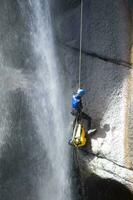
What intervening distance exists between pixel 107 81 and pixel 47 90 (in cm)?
166

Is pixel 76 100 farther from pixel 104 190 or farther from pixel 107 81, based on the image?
pixel 104 190

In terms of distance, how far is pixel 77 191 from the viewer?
830cm

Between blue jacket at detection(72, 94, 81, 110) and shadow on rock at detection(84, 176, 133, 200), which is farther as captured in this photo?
shadow on rock at detection(84, 176, 133, 200)

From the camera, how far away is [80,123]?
7152 millimetres

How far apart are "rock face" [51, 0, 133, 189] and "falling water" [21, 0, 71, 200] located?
0.58 meters

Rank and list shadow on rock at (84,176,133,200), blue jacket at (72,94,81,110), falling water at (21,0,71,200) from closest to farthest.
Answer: blue jacket at (72,94,81,110)
shadow on rock at (84,176,133,200)
falling water at (21,0,71,200)

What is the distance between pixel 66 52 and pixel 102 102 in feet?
4.96

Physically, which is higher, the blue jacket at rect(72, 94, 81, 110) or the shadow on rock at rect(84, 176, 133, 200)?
the blue jacket at rect(72, 94, 81, 110)

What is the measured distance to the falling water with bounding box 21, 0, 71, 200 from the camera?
316 inches

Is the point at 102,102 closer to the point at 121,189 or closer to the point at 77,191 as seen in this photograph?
the point at 121,189

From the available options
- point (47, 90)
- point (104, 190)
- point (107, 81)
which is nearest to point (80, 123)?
point (107, 81)

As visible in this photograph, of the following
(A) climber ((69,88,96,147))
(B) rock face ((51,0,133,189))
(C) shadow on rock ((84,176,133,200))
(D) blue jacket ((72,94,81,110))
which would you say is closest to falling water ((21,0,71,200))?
(B) rock face ((51,0,133,189))

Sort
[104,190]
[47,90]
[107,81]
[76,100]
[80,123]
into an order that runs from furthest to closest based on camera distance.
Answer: [47,90], [104,190], [80,123], [107,81], [76,100]

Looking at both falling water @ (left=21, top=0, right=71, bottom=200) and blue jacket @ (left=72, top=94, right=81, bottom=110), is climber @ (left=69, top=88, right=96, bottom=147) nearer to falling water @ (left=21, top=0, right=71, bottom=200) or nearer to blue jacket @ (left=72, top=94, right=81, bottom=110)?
blue jacket @ (left=72, top=94, right=81, bottom=110)
